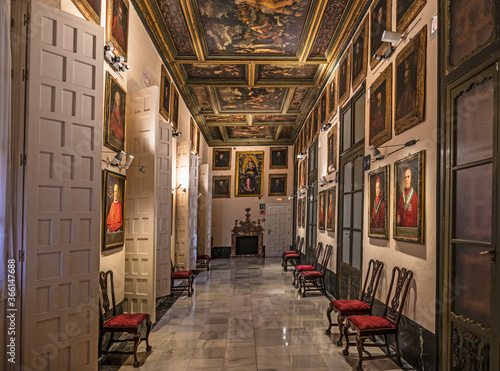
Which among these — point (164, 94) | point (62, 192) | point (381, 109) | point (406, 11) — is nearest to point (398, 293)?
point (381, 109)

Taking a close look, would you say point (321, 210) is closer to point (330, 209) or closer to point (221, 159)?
point (330, 209)

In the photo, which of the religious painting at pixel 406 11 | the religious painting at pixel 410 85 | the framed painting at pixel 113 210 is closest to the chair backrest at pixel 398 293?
the religious painting at pixel 410 85

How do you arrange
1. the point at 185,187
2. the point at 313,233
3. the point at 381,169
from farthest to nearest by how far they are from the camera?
the point at 313,233 → the point at 185,187 → the point at 381,169

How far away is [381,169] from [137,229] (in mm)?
4372

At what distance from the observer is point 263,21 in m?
8.30

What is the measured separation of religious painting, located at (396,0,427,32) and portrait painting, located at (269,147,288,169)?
1448 cm

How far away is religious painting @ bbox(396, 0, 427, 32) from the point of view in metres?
4.93

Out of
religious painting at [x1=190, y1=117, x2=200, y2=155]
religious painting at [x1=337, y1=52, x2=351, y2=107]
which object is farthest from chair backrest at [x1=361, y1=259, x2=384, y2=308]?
religious painting at [x1=190, y1=117, x2=200, y2=155]

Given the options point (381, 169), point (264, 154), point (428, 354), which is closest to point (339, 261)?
point (381, 169)

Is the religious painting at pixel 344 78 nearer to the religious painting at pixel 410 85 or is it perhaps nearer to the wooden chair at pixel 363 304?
the religious painting at pixel 410 85

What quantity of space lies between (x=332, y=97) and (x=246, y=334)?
21.8 feet

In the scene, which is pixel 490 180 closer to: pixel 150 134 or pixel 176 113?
pixel 150 134

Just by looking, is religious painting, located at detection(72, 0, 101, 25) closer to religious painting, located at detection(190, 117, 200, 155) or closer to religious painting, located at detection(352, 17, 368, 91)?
religious painting, located at detection(352, 17, 368, 91)

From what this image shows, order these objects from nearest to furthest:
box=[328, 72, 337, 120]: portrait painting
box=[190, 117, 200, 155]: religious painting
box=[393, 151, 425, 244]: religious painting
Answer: box=[393, 151, 425, 244]: religious painting, box=[328, 72, 337, 120]: portrait painting, box=[190, 117, 200, 155]: religious painting
